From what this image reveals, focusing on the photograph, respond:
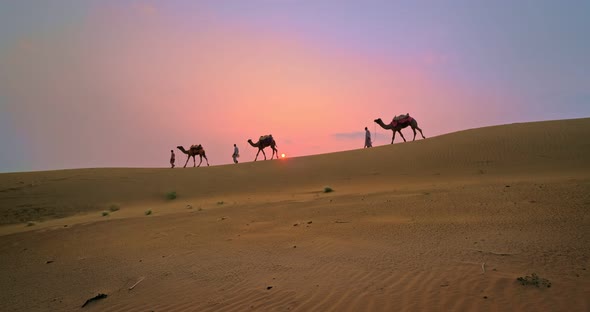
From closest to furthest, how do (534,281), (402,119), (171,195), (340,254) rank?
(534,281) < (340,254) < (171,195) < (402,119)

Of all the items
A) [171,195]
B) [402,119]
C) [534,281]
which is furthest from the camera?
[402,119]

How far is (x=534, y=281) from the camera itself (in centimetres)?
451

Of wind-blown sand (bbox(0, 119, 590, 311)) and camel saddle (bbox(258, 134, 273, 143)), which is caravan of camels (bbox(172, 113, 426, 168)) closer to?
camel saddle (bbox(258, 134, 273, 143))

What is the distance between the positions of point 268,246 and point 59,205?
14.1 meters

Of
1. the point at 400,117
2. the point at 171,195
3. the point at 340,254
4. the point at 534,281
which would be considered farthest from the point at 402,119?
the point at 534,281

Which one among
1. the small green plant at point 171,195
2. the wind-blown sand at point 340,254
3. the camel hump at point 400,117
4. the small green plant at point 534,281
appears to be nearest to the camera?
the small green plant at point 534,281

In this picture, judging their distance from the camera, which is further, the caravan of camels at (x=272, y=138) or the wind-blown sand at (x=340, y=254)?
the caravan of camels at (x=272, y=138)

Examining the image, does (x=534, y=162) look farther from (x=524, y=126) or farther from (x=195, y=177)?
(x=195, y=177)

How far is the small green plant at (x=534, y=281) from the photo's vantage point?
4.46m

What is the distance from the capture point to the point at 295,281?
5.43 m

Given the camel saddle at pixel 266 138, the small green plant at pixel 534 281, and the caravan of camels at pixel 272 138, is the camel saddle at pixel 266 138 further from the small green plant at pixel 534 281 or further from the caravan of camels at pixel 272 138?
the small green plant at pixel 534 281

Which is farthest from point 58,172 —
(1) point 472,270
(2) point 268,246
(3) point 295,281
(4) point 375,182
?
(1) point 472,270

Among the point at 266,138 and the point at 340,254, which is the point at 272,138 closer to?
the point at 266,138

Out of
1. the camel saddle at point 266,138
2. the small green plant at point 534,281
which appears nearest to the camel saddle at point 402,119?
the camel saddle at point 266,138
